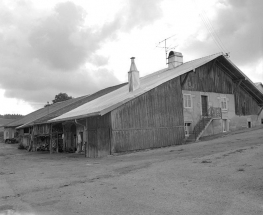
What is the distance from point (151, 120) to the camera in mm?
21172

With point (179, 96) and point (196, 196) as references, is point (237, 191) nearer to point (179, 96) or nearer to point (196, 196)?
point (196, 196)

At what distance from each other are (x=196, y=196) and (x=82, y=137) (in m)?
17.7

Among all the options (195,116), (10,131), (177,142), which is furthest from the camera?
(10,131)

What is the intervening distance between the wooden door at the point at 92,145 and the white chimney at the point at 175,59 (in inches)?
499

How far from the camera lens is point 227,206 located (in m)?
6.24

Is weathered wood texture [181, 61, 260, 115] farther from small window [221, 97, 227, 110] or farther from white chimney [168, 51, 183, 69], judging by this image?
white chimney [168, 51, 183, 69]

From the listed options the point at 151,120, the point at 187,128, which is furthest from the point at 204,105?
the point at 151,120

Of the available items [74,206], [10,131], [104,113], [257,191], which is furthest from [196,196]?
[10,131]

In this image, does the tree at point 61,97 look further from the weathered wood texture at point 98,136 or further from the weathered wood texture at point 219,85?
the weathered wood texture at point 98,136

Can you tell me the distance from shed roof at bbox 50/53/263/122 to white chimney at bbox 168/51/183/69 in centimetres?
98

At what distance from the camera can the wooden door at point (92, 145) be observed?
19.9 metres

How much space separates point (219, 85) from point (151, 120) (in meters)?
9.54

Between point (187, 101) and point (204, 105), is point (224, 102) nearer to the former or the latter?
point (204, 105)

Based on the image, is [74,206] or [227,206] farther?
[74,206]
